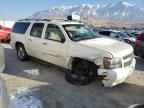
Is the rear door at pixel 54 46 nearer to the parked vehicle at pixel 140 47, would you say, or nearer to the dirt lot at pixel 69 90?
the dirt lot at pixel 69 90

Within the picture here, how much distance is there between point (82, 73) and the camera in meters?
7.03

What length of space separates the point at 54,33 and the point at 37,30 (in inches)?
45.7


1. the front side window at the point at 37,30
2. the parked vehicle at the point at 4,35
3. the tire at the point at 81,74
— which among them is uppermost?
the front side window at the point at 37,30

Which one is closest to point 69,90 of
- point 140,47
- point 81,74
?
point 81,74

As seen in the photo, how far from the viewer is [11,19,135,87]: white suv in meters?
6.27

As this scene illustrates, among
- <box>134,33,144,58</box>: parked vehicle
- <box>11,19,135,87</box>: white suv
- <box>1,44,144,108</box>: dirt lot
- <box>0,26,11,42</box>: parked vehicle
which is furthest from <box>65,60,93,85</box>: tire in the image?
<box>0,26,11,42</box>: parked vehicle

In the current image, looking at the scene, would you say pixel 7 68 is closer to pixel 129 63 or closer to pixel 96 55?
pixel 96 55

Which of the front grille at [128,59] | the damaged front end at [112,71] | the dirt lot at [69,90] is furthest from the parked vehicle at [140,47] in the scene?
the damaged front end at [112,71]

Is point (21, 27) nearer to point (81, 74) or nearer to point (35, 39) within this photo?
point (35, 39)

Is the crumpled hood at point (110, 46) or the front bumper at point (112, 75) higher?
the crumpled hood at point (110, 46)

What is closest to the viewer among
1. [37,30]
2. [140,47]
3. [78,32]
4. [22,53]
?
[78,32]

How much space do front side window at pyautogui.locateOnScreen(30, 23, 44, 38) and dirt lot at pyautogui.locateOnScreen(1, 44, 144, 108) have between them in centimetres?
126

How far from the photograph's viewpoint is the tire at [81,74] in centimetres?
693

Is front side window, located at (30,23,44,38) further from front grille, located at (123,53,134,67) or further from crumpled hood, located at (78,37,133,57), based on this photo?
front grille, located at (123,53,134,67)
